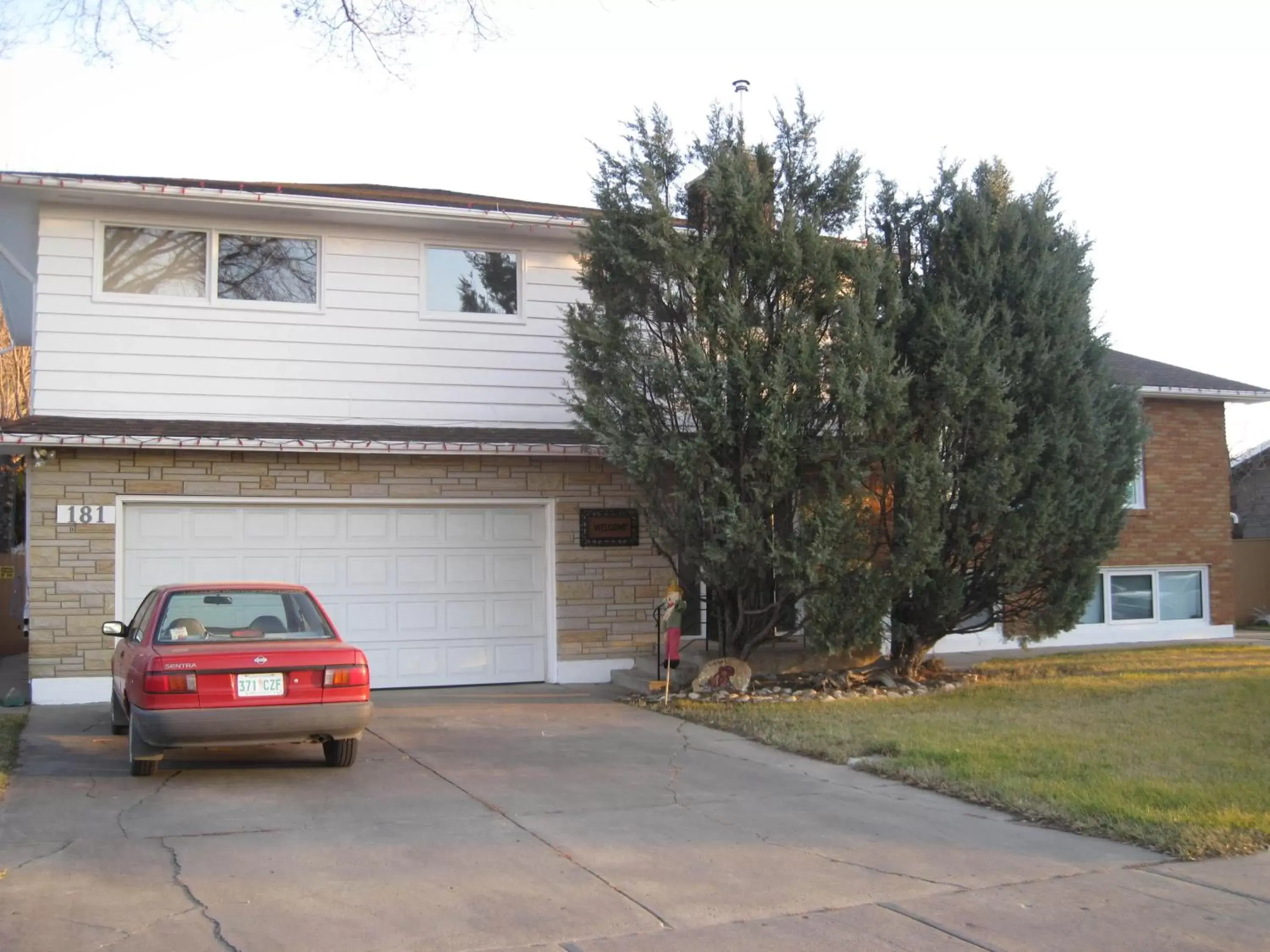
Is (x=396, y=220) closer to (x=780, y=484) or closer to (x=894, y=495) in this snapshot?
Answer: (x=780, y=484)

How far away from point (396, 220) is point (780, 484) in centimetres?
539

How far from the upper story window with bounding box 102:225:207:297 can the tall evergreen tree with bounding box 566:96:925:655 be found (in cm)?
425

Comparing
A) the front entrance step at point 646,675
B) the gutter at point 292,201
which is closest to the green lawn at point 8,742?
the gutter at point 292,201

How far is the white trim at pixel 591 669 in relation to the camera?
13.6 meters

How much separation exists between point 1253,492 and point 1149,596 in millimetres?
12534

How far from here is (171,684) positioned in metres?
7.79

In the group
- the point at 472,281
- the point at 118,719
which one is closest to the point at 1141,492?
the point at 472,281

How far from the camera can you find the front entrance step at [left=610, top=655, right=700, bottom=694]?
1263 cm

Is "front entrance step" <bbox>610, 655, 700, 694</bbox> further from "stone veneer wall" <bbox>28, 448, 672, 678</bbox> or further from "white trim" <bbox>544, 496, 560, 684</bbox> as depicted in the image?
"white trim" <bbox>544, 496, 560, 684</bbox>

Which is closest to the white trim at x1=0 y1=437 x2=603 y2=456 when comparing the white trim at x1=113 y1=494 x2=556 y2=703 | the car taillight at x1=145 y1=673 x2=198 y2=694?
the white trim at x1=113 y1=494 x2=556 y2=703

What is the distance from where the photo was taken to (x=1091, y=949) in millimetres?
5000

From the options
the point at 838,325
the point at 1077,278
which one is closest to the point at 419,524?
the point at 838,325

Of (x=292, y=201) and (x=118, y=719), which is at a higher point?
(x=292, y=201)

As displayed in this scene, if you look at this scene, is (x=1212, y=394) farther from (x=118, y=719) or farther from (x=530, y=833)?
(x=118, y=719)
